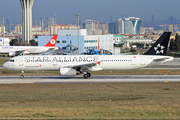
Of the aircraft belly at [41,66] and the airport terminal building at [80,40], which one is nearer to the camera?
the aircraft belly at [41,66]

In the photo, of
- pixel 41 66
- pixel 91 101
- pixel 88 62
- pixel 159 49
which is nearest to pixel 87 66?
pixel 88 62

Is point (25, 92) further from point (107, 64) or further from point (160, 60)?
→ point (160, 60)

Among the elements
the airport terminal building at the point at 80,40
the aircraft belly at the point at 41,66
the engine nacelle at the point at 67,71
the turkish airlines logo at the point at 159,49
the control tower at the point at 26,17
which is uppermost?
the control tower at the point at 26,17

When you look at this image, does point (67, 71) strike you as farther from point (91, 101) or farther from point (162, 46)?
point (91, 101)

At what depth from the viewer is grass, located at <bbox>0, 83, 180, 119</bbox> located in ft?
62.8

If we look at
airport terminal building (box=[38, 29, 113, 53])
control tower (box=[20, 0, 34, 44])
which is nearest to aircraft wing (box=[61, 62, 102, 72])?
airport terminal building (box=[38, 29, 113, 53])

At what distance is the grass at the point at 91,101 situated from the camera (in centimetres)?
1916

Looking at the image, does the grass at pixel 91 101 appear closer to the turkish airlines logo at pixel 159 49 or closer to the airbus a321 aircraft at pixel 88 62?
the airbus a321 aircraft at pixel 88 62

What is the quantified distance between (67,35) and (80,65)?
254 feet

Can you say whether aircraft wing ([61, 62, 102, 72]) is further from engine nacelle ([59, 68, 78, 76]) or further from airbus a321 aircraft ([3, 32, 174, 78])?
engine nacelle ([59, 68, 78, 76])

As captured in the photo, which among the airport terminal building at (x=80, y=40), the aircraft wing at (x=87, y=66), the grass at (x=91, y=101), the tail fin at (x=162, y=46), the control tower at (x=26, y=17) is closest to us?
the grass at (x=91, y=101)

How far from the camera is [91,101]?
25.0 meters

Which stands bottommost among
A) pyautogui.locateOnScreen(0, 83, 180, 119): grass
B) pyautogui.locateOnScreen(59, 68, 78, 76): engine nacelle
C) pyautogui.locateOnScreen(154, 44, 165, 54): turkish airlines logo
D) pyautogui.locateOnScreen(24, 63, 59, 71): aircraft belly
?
pyautogui.locateOnScreen(0, 83, 180, 119): grass

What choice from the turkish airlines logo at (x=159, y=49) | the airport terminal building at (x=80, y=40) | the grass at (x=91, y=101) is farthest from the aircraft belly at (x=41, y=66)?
the airport terminal building at (x=80, y=40)
